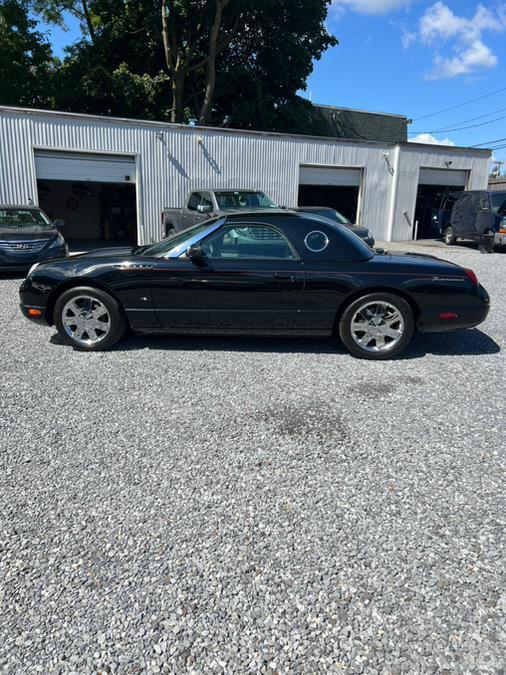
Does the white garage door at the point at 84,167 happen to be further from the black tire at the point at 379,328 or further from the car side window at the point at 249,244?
the black tire at the point at 379,328

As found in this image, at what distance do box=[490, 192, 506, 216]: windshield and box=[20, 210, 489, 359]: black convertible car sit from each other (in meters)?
12.9

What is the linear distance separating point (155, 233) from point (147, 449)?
552 inches

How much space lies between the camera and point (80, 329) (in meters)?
5.26

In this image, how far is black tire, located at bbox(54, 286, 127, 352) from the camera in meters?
5.17

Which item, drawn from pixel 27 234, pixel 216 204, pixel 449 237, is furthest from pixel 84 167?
pixel 449 237

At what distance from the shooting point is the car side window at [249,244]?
201 inches

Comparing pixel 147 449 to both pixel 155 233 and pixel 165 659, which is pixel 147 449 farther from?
pixel 155 233

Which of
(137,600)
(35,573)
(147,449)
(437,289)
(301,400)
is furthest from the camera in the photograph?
(437,289)

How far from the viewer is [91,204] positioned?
22.4m

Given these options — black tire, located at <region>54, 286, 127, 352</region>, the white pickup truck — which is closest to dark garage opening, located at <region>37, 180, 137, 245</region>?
the white pickup truck

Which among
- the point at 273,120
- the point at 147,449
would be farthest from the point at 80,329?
the point at 273,120

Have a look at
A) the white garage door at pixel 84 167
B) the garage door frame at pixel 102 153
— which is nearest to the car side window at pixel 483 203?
the garage door frame at pixel 102 153

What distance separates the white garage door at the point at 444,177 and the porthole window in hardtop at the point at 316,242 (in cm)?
1727

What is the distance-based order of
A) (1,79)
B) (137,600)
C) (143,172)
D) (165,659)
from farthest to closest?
(1,79), (143,172), (137,600), (165,659)
